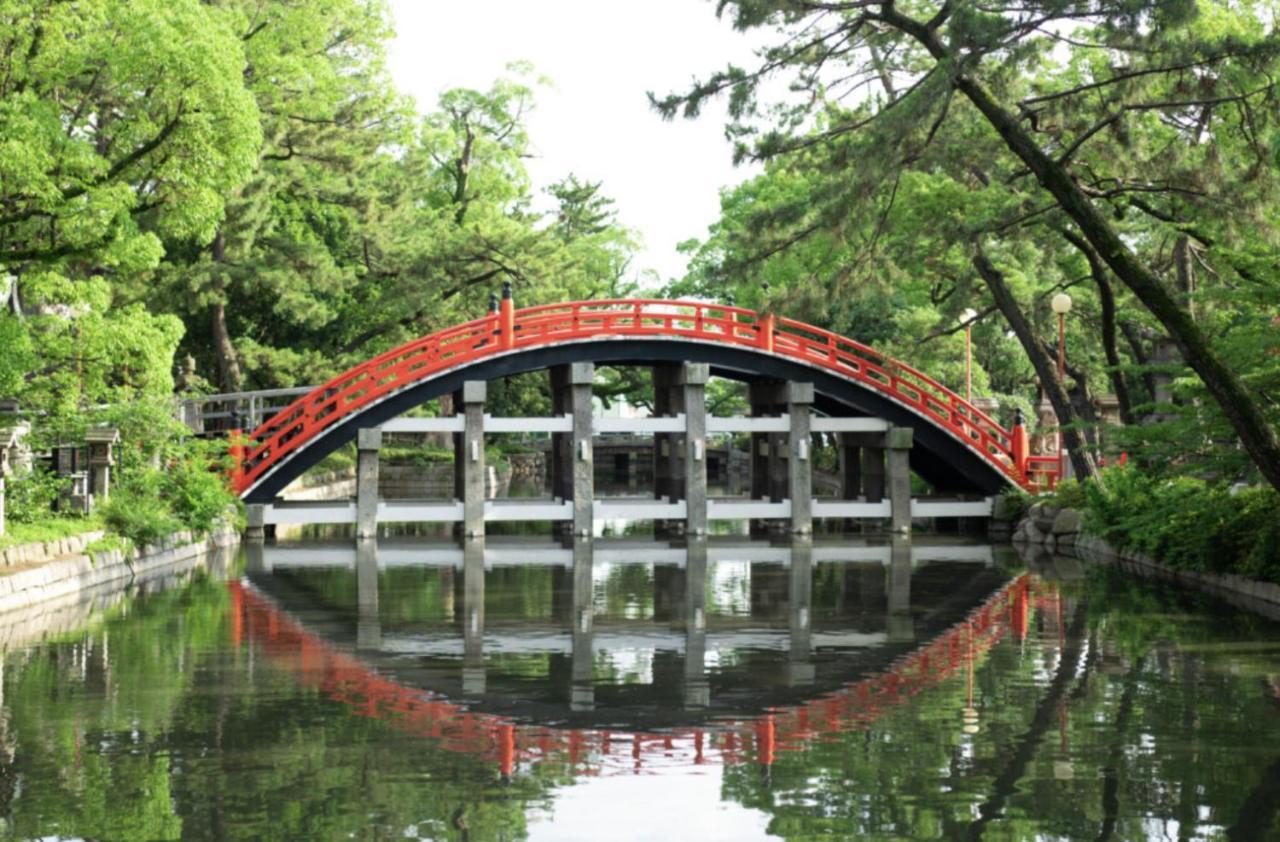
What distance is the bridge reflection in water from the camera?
36.2 feet

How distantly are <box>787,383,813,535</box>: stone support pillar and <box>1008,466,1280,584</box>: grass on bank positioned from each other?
6419mm

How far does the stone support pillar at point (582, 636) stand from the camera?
40.7ft

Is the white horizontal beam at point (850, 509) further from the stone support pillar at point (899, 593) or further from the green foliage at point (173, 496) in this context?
the green foliage at point (173, 496)

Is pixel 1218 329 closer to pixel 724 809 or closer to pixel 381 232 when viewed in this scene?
pixel 724 809

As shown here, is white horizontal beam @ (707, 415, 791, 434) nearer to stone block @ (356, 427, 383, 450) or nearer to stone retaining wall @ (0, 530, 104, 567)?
stone block @ (356, 427, 383, 450)

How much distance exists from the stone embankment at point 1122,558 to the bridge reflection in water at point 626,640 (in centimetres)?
197

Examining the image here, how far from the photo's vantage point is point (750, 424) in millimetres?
32281

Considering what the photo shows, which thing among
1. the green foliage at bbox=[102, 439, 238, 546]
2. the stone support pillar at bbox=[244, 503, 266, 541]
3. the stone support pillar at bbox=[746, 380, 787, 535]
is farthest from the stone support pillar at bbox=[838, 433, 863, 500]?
the green foliage at bbox=[102, 439, 238, 546]

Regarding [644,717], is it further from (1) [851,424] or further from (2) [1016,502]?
(2) [1016,502]

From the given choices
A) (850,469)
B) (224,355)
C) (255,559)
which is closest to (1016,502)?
(850,469)

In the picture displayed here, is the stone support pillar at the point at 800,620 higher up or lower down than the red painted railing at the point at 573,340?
lower down

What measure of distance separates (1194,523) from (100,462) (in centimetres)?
1580

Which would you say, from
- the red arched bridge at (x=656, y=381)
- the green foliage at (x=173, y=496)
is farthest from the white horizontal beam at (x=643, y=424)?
the green foliage at (x=173, y=496)

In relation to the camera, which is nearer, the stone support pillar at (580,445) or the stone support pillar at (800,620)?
the stone support pillar at (800,620)
